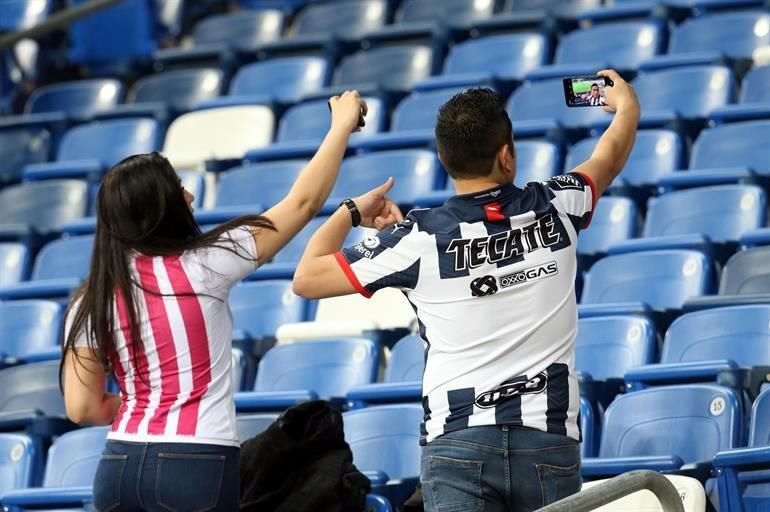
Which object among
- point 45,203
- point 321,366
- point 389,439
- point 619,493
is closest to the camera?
point 619,493

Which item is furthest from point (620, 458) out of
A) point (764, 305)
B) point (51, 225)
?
point (51, 225)

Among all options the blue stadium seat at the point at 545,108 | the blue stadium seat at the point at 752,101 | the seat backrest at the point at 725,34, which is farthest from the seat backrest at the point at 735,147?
the seat backrest at the point at 725,34

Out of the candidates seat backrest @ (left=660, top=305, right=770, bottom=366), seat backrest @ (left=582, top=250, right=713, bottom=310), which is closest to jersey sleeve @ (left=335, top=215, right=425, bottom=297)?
seat backrest @ (left=660, top=305, right=770, bottom=366)

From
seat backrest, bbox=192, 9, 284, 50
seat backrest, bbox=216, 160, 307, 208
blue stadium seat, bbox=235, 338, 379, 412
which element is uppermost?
seat backrest, bbox=192, 9, 284, 50

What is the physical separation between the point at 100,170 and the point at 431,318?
4.76 meters

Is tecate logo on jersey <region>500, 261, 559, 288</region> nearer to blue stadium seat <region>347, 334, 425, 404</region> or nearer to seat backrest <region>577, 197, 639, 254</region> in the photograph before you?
blue stadium seat <region>347, 334, 425, 404</region>

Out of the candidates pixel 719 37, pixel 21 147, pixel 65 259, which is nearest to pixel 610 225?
pixel 719 37

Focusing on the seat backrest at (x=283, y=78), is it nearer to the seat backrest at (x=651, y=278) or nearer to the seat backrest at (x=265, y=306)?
the seat backrest at (x=265, y=306)

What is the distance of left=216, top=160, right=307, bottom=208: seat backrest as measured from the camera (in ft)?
22.1

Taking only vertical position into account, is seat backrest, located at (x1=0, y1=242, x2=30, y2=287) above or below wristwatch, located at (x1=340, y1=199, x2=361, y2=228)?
below

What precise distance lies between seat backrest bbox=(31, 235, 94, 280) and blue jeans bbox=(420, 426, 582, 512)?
402 centimetres

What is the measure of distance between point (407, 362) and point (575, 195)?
6.36ft

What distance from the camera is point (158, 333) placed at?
3.01m

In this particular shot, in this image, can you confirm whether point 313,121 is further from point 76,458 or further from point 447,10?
point 76,458
